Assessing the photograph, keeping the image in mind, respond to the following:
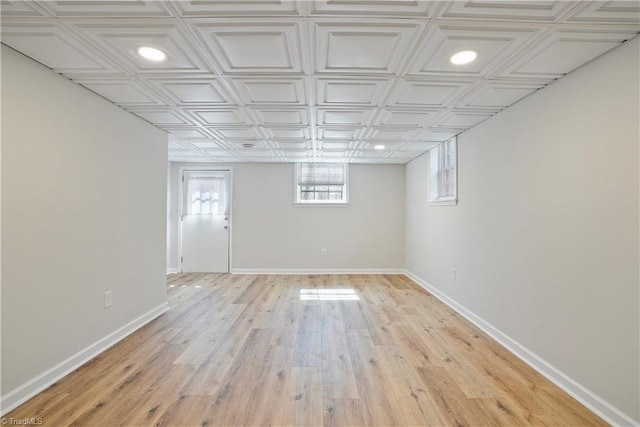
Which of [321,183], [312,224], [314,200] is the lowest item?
[312,224]

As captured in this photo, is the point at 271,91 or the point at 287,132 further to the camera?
the point at 287,132

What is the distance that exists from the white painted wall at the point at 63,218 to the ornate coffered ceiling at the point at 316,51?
0.20 m

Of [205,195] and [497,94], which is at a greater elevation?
[497,94]

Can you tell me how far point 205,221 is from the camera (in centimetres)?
561

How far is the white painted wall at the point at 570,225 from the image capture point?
5.24 feet

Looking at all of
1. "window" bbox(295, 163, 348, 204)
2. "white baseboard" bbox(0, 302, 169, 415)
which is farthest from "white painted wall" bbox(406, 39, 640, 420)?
"white baseboard" bbox(0, 302, 169, 415)

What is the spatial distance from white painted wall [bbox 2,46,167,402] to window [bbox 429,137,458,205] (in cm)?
376

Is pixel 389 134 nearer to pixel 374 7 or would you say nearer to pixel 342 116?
pixel 342 116

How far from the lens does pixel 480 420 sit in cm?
164

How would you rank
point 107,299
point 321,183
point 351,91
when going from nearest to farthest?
point 351,91 < point 107,299 < point 321,183

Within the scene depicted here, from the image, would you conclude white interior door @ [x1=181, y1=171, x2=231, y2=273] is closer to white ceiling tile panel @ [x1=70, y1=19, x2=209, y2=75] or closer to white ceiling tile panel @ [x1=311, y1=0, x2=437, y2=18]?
white ceiling tile panel @ [x1=70, y1=19, x2=209, y2=75]

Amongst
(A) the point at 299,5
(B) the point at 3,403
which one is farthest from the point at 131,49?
(B) the point at 3,403

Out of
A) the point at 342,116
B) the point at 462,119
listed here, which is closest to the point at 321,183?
the point at 342,116

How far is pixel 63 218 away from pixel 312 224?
3961 mm
